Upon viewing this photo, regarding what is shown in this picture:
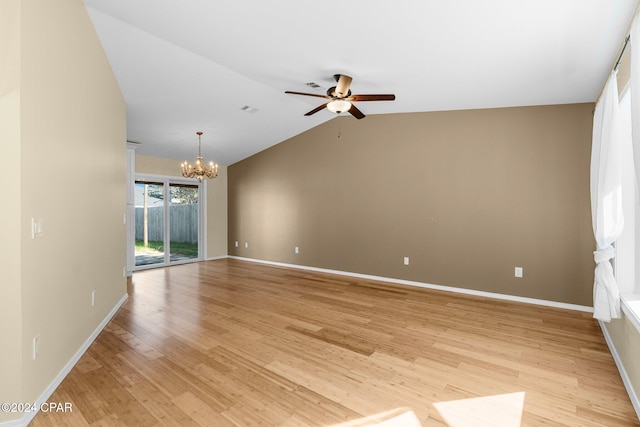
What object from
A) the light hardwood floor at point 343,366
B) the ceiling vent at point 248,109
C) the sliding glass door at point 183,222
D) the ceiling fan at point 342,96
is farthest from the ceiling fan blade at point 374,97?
the sliding glass door at point 183,222

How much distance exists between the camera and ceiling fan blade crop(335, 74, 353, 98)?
3.32 meters

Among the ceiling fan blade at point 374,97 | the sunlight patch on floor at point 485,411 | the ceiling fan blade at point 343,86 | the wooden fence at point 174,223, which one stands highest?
the ceiling fan blade at point 343,86

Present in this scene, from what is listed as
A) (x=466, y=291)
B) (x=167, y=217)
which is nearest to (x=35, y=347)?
(x=466, y=291)

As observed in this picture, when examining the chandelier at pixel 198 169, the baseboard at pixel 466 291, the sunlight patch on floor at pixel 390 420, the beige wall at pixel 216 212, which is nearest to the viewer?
the sunlight patch on floor at pixel 390 420

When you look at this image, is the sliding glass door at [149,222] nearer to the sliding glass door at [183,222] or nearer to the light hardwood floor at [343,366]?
the sliding glass door at [183,222]

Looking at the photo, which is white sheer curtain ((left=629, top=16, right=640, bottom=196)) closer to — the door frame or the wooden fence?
the door frame

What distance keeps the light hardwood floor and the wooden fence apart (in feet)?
9.57

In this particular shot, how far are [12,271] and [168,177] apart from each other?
566 centimetres

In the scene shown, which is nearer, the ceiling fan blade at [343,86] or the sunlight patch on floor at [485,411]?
the sunlight patch on floor at [485,411]

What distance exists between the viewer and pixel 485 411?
6.20ft

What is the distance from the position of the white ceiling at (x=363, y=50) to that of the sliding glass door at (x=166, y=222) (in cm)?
247

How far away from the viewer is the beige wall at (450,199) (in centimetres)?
389

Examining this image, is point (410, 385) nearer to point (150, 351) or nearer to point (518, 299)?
point (150, 351)

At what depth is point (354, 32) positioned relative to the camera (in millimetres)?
2711
